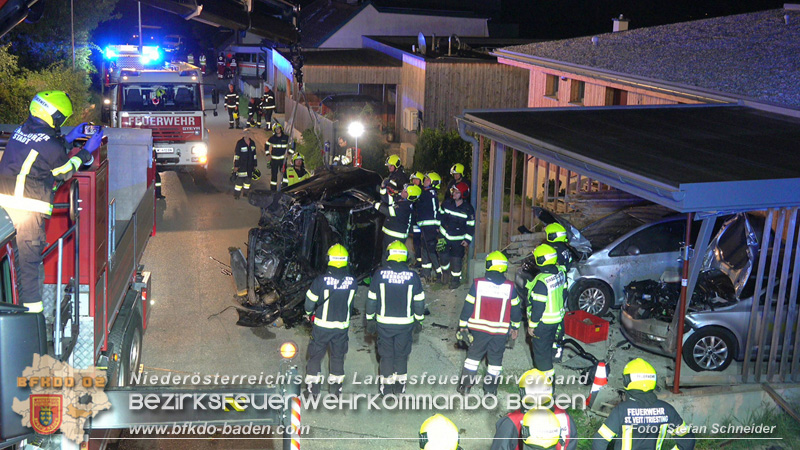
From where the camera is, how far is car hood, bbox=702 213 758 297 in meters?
9.47

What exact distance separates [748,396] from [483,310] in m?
2.92

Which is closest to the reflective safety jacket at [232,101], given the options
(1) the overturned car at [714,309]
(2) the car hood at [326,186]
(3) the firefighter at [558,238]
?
(2) the car hood at [326,186]

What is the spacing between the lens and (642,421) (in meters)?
5.73

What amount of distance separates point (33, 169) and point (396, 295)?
395cm

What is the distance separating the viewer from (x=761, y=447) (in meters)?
8.00

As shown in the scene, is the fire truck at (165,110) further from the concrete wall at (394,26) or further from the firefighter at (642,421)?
the concrete wall at (394,26)

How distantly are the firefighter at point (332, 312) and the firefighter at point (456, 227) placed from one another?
408 centimetres

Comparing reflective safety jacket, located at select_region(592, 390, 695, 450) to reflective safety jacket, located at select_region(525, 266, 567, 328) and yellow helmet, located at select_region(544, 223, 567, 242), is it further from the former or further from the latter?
yellow helmet, located at select_region(544, 223, 567, 242)

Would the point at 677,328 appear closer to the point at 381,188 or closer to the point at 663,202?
the point at 663,202

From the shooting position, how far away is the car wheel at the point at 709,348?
9.35 meters

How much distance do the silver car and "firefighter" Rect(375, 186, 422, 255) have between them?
1917 millimetres

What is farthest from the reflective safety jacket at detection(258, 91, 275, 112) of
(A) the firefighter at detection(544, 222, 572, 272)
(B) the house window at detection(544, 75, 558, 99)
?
(A) the firefighter at detection(544, 222, 572, 272)

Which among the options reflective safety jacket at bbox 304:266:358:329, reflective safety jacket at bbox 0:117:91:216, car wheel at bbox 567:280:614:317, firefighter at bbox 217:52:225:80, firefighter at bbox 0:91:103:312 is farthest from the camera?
firefighter at bbox 217:52:225:80

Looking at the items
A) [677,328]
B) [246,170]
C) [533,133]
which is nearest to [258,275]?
[533,133]
